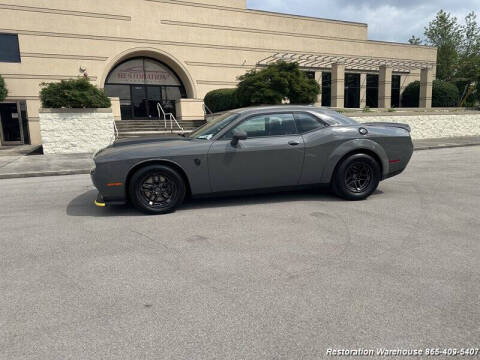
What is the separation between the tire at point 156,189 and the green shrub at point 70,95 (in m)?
11.1

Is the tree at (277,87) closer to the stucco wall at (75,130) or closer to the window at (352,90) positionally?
the stucco wall at (75,130)

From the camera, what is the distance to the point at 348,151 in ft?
18.0

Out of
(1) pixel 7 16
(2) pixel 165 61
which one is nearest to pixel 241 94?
(2) pixel 165 61

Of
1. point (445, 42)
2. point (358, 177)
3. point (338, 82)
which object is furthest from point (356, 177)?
point (445, 42)

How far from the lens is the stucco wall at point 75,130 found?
45.1 feet

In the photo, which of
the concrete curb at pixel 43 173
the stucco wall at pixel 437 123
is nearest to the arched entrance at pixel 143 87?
the stucco wall at pixel 437 123

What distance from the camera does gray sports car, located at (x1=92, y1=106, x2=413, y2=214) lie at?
4.88 m

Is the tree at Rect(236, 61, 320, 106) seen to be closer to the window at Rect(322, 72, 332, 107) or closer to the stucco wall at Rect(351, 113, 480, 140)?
the stucco wall at Rect(351, 113, 480, 140)

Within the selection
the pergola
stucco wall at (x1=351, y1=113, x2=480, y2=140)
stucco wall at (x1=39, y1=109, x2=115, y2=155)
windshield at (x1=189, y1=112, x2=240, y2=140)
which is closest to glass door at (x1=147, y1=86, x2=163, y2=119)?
the pergola

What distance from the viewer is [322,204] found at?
17.7 ft

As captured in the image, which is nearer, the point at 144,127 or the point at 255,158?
the point at 255,158

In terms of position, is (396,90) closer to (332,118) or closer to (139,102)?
Answer: (139,102)

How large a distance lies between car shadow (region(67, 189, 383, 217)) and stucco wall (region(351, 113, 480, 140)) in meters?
13.0

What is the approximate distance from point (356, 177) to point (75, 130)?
1254 cm
